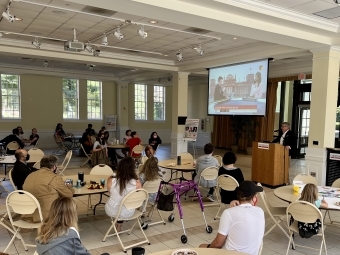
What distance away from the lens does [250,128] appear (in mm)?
12945

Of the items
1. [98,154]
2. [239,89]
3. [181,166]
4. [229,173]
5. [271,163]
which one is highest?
[239,89]

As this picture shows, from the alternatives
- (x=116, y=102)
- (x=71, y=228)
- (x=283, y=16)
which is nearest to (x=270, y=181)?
(x=283, y=16)

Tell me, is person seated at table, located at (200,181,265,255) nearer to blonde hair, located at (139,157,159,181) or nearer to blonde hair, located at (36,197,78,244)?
blonde hair, located at (36,197,78,244)

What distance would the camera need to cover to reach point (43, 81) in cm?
1318

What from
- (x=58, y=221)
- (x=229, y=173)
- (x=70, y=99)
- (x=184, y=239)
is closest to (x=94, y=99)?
(x=70, y=99)

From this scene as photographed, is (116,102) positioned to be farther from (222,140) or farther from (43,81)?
(222,140)

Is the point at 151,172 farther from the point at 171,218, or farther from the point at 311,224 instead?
the point at 311,224

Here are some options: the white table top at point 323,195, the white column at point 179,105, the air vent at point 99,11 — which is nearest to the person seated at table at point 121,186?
the white table top at point 323,195

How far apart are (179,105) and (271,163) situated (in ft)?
14.5

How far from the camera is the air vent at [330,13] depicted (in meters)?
4.60

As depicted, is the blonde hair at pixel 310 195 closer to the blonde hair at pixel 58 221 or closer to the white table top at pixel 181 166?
the white table top at pixel 181 166

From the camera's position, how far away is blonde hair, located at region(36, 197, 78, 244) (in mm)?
1949

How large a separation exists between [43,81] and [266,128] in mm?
9967

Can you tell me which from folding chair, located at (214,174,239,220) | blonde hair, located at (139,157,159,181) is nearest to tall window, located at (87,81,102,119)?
blonde hair, located at (139,157,159,181)
